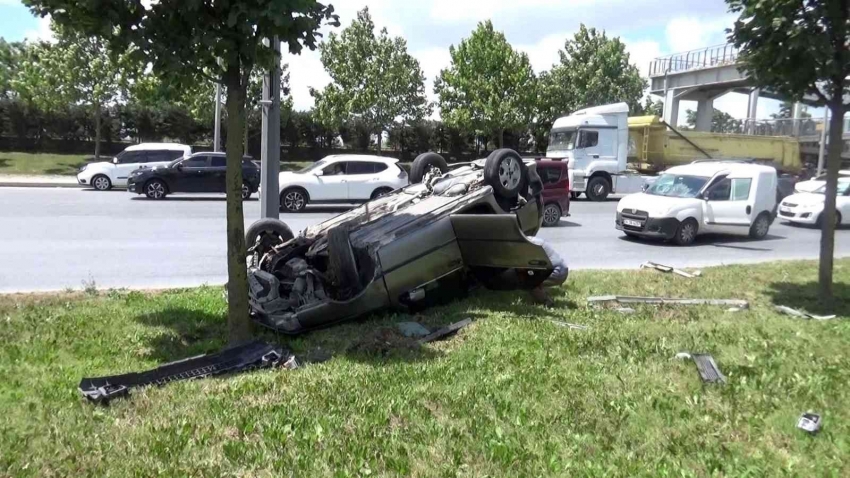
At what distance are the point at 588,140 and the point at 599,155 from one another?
67 cm

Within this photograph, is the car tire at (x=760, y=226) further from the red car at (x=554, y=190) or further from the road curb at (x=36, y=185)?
the road curb at (x=36, y=185)

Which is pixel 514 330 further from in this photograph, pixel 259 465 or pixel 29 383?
pixel 29 383

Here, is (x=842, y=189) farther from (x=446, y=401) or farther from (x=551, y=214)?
(x=446, y=401)

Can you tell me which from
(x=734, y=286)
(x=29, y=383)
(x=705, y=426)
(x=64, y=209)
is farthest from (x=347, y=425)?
(x=64, y=209)

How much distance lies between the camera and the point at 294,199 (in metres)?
20.5

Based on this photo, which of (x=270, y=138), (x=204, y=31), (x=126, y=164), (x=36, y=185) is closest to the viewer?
(x=204, y=31)

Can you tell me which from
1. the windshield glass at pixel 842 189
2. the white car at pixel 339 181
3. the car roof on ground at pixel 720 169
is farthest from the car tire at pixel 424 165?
the windshield glass at pixel 842 189

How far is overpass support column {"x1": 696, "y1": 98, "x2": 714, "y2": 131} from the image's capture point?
46.4m

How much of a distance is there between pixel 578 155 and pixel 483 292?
19.4m

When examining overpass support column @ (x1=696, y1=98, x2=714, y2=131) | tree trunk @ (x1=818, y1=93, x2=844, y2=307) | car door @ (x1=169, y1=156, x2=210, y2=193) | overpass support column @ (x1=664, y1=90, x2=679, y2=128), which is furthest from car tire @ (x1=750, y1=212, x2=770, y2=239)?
overpass support column @ (x1=696, y1=98, x2=714, y2=131)

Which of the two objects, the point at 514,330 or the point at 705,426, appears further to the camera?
the point at 514,330

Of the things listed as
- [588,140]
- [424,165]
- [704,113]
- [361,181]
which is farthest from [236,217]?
[704,113]

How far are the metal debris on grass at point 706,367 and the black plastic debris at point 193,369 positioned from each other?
2.97m

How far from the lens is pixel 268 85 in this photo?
9055 mm
